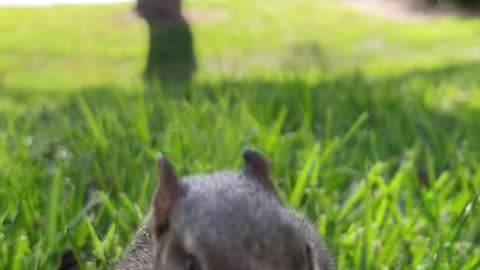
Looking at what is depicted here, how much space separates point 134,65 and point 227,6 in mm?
5365

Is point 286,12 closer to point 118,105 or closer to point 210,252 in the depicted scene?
point 118,105

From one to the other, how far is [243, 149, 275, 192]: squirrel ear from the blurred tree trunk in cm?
609

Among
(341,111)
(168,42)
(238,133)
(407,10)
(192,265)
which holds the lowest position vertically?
(407,10)

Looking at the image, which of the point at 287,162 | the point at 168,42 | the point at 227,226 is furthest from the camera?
the point at 168,42

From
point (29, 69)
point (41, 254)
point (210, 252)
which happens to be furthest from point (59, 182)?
point (29, 69)

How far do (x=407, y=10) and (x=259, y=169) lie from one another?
18.5 metres

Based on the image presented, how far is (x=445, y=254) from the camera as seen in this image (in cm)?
240

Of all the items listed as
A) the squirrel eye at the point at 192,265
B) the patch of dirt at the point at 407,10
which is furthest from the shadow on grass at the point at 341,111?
the patch of dirt at the point at 407,10

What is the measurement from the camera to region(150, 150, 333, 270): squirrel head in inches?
58.7

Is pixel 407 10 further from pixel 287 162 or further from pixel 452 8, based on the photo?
pixel 287 162

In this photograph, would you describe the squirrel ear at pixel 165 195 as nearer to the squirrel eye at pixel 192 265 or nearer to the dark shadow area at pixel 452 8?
the squirrel eye at pixel 192 265

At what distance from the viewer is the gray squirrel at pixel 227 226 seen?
149cm

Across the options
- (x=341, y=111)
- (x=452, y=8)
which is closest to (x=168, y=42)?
(x=341, y=111)

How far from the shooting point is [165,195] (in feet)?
5.57
